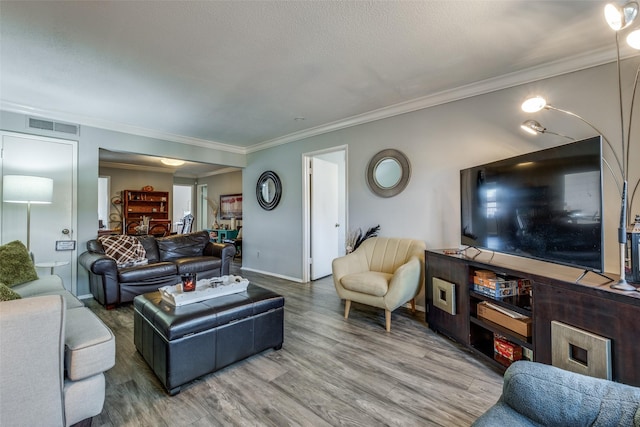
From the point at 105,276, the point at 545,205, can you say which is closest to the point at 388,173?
the point at 545,205

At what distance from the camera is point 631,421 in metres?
0.85

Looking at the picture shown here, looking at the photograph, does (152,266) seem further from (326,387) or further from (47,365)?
(326,387)

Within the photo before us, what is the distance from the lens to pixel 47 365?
48.3 inches

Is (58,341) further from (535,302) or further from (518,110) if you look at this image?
(518,110)

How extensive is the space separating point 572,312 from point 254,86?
9.98 feet

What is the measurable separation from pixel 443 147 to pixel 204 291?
2.77 m

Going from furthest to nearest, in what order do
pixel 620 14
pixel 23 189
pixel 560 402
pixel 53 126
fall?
pixel 53 126
pixel 23 189
pixel 620 14
pixel 560 402

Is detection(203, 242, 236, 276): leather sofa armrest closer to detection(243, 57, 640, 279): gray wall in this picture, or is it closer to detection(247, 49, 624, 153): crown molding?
detection(243, 57, 640, 279): gray wall

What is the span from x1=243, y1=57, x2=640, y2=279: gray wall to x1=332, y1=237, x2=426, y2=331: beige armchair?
27cm

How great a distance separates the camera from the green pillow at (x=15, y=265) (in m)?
2.27

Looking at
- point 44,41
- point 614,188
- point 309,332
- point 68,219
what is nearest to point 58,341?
point 309,332

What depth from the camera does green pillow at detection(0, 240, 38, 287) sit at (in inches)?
89.4

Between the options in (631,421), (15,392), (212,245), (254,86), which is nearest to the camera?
(631,421)

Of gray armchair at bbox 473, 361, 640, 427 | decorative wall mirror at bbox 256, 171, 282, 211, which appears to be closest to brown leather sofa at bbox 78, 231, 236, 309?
decorative wall mirror at bbox 256, 171, 282, 211
